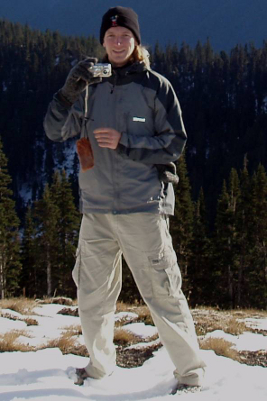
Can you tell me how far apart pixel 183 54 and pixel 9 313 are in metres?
139

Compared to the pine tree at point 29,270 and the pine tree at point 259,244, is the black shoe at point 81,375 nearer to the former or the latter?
the pine tree at point 259,244

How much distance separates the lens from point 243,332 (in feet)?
18.5

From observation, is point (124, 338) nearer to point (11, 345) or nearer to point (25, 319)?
point (11, 345)

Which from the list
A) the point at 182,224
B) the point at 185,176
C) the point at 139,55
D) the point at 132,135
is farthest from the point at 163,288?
the point at 185,176

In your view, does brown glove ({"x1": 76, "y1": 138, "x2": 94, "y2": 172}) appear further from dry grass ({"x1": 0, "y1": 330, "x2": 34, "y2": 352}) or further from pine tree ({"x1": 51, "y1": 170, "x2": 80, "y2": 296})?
pine tree ({"x1": 51, "y1": 170, "x2": 80, "y2": 296})

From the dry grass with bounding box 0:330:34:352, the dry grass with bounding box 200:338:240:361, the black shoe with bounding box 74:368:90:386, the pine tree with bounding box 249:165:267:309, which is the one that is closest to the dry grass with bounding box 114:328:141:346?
the dry grass with bounding box 200:338:240:361

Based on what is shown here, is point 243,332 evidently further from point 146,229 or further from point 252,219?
point 252,219

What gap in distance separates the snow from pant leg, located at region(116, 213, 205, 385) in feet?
0.67

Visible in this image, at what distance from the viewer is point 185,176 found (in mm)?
37406

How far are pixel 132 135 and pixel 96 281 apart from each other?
109 centimetres

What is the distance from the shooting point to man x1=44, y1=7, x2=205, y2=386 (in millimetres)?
3330

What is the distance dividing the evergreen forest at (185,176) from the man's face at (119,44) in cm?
114

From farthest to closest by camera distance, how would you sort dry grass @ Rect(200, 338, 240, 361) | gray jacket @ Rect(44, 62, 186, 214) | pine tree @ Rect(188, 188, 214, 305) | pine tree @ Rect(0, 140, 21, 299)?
pine tree @ Rect(188, 188, 214, 305)
pine tree @ Rect(0, 140, 21, 299)
dry grass @ Rect(200, 338, 240, 361)
gray jacket @ Rect(44, 62, 186, 214)

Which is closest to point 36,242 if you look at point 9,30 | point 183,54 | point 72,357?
point 72,357
